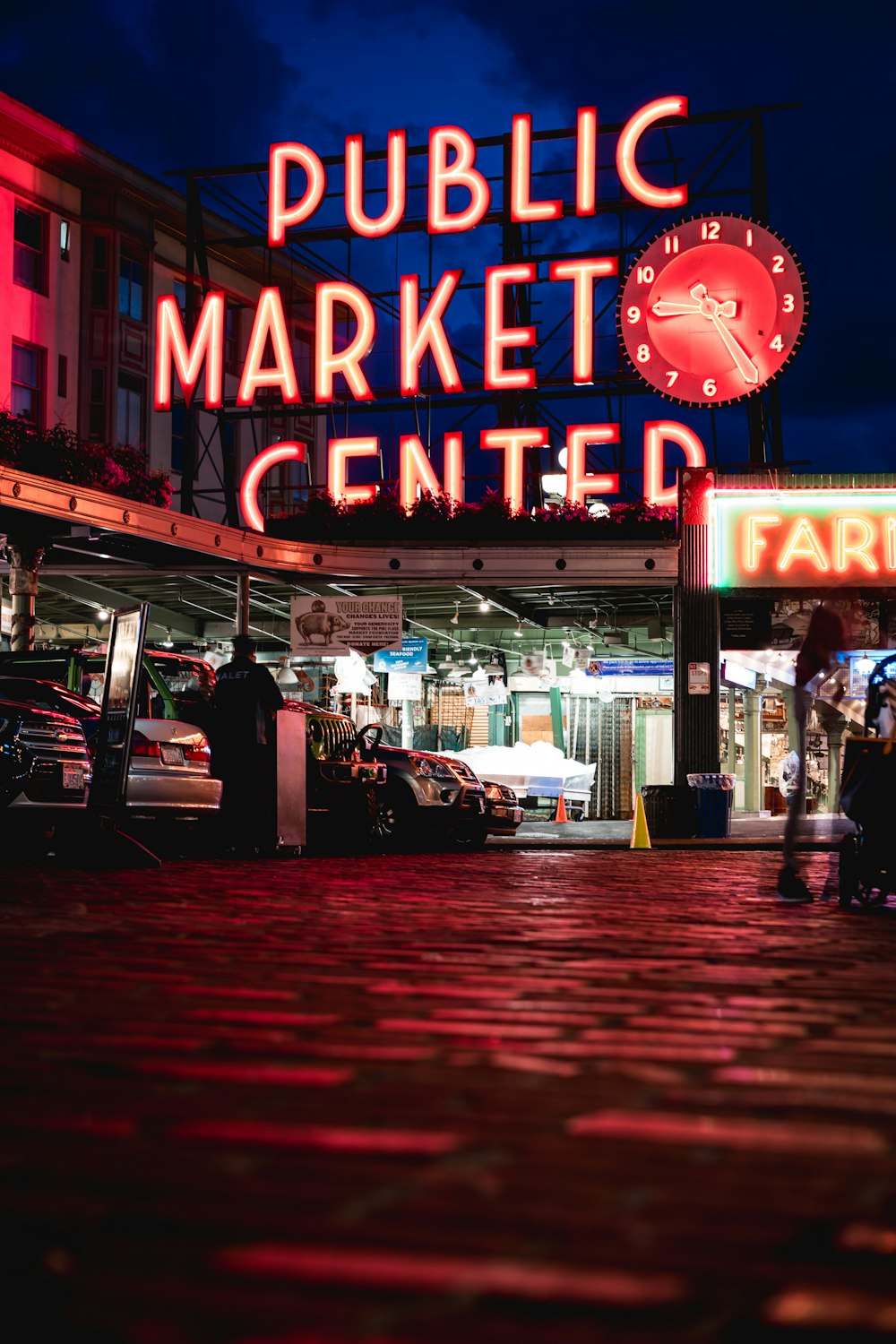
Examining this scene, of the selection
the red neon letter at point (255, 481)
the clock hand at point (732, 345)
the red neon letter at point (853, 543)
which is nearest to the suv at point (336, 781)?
the red neon letter at point (853, 543)

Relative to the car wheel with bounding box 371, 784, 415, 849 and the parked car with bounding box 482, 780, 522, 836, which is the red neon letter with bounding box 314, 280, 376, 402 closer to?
the parked car with bounding box 482, 780, 522, 836

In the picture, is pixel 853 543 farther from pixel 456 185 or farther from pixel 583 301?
pixel 456 185

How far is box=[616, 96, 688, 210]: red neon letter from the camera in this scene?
26562 millimetres

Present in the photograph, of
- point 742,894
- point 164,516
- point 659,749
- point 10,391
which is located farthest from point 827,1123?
point 10,391

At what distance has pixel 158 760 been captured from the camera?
12.4 meters

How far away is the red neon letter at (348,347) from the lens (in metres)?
26.8

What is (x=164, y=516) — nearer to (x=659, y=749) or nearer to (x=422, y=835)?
(x=422, y=835)

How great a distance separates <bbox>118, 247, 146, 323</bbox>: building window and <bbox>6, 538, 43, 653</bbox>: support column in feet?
57.6

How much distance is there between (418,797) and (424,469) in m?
Result: 10.8

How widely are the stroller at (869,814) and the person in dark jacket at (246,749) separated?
605cm

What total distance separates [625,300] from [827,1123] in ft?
75.8

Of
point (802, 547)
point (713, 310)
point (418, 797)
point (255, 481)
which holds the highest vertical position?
point (713, 310)

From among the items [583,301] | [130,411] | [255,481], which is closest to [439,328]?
[583,301]

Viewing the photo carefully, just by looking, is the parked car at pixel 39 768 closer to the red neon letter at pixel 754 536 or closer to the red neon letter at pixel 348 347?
the red neon letter at pixel 754 536
